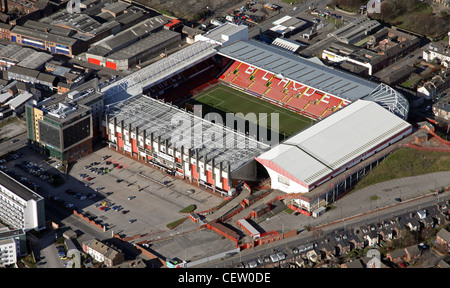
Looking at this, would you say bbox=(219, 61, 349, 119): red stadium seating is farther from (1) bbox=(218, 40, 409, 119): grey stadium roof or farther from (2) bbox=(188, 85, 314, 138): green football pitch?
(1) bbox=(218, 40, 409, 119): grey stadium roof

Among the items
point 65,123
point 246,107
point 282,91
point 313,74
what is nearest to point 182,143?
point 65,123

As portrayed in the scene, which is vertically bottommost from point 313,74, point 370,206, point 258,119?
point 370,206

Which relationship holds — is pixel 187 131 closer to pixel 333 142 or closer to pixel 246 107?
pixel 246 107

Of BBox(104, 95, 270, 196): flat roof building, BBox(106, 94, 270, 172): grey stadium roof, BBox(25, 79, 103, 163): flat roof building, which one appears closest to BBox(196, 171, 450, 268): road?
BBox(104, 95, 270, 196): flat roof building

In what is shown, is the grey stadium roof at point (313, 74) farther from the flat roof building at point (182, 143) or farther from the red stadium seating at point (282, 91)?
the flat roof building at point (182, 143)

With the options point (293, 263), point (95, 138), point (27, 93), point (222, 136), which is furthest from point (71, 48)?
point (293, 263)

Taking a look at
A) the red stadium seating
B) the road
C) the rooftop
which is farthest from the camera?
the red stadium seating

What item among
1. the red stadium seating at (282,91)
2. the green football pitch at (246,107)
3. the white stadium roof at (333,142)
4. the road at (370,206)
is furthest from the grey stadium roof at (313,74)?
the road at (370,206)
